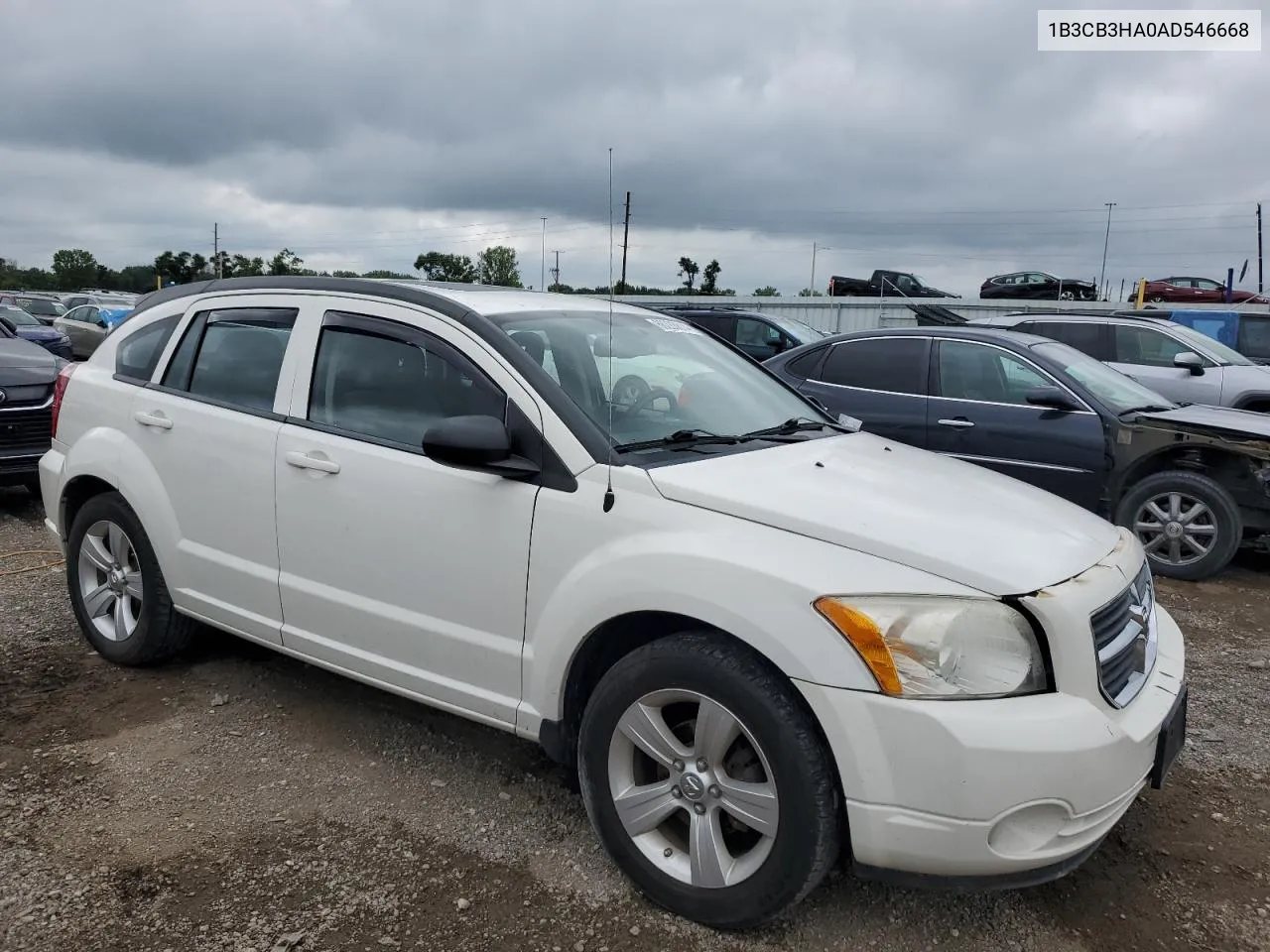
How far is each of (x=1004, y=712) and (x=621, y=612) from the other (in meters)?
0.97

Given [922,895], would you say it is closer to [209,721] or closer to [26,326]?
[209,721]

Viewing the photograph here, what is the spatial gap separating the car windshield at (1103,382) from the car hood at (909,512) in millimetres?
3943

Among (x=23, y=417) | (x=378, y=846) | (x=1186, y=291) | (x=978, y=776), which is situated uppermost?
(x=1186, y=291)

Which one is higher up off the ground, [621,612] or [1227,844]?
[621,612]

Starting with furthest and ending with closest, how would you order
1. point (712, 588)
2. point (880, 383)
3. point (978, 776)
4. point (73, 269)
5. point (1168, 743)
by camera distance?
point (73, 269)
point (880, 383)
point (1168, 743)
point (712, 588)
point (978, 776)

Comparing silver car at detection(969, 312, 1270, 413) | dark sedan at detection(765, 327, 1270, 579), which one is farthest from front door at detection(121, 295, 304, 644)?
silver car at detection(969, 312, 1270, 413)

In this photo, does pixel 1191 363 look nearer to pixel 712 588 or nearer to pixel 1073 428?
pixel 1073 428

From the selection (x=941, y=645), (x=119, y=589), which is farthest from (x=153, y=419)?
(x=941, y=645)

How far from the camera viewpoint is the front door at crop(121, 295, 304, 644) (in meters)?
3.44

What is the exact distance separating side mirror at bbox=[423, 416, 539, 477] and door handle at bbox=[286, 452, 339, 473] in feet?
2.07

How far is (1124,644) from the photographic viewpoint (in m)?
2.47

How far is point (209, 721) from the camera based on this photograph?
365 cm

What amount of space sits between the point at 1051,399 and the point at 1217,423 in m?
1.01

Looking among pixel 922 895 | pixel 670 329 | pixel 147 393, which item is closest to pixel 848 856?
pixel 922 895
